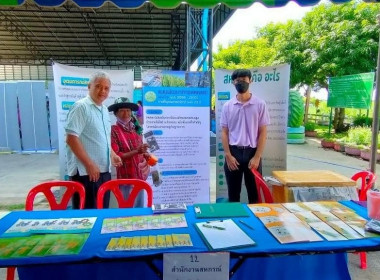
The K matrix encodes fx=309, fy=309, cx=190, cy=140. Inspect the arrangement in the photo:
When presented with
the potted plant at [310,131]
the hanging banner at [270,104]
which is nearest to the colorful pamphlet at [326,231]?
the hanging banner at [270,104]

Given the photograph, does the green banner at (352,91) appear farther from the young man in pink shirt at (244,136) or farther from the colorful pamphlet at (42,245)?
the colorful pamphlet at (42,245)

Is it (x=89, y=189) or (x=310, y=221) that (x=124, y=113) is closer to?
(x=89, y=189)

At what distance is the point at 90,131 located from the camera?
7.61 feet

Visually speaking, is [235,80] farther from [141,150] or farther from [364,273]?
[364,273]

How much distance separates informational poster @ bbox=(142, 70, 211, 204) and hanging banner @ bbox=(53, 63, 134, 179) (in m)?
0.31

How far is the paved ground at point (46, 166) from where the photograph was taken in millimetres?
5059

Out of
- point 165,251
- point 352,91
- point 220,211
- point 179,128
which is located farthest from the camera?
point 352,91

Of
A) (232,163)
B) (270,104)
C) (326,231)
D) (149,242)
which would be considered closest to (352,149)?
(270,104)

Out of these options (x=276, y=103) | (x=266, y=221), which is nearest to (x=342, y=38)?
(x=276, y=103)

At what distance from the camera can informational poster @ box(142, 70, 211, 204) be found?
10.8ft

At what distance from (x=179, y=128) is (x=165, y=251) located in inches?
87.5

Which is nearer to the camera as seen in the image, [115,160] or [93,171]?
[93,171]

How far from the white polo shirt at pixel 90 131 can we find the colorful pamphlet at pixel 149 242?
3.74 ft

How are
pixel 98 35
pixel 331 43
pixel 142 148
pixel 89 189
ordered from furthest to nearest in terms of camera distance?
1. pixel 98 35
2. pixel 331 43
3. pixel 142 148
4. pixel 89 189
